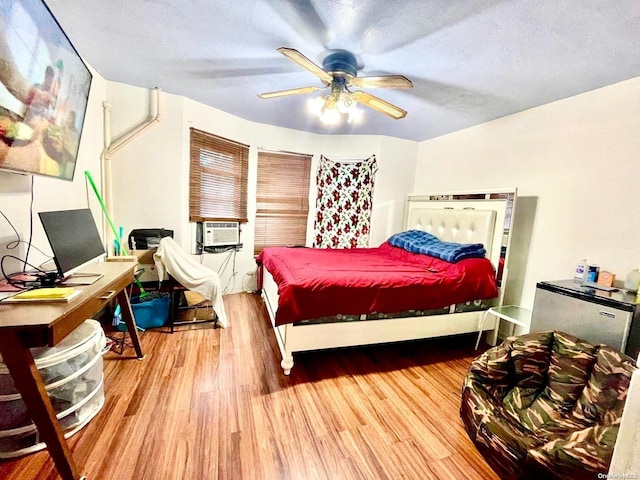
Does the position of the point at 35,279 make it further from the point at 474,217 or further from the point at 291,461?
the point at 474,217

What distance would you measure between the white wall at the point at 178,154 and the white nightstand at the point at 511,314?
6.67 ft

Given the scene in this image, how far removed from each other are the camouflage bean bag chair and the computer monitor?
7.48 ft

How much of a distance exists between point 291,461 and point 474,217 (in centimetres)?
262

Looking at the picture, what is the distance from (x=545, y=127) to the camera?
2.32 meters

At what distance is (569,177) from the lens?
2.17 metres

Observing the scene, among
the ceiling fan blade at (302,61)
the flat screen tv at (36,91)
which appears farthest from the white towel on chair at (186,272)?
the ceiling fan blade at (302,61)

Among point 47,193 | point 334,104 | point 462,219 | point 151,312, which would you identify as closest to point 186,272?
point 151,312

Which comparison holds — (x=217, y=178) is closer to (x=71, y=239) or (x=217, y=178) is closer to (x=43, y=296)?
(x=71, y=239)

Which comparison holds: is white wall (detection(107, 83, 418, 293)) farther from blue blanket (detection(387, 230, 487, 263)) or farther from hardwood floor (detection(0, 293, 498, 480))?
hardwood floor (detection(0, 293, 498, 480))

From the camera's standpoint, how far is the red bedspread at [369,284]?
185cm

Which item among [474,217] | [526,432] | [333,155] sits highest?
[333,155]

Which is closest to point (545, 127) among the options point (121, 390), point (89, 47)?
point (89, 47)

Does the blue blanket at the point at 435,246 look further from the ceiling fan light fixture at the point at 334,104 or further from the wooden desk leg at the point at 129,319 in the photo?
the wooden desk leg at the point at 129,319

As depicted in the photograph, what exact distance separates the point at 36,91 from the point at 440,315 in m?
3.05
